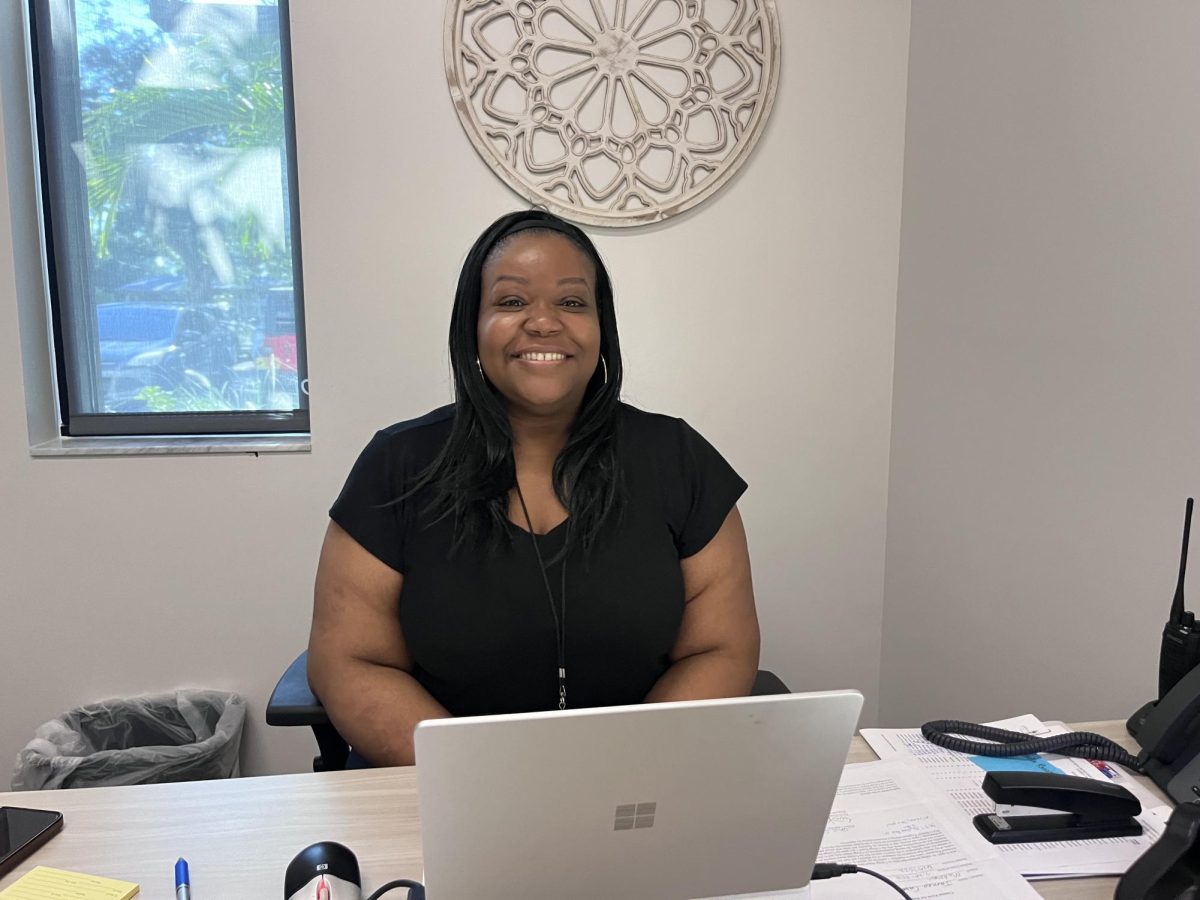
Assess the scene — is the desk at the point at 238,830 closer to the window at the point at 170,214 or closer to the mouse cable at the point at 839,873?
the mouse cable at the point at 839,873

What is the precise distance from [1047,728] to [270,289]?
6.47 feet

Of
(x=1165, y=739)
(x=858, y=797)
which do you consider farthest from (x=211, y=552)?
(x=1165, y=739)

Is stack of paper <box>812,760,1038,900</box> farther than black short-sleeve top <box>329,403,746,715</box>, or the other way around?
black short-sleeve top <box>329,403,746,715</box>

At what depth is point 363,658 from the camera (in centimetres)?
132

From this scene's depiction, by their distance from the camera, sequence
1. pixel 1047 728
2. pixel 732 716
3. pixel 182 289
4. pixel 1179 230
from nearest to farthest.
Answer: pixel 732 716, pixel 1047 728, pixel 1179 230, pixel 182 289

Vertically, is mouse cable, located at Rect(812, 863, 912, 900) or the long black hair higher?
the long black hair

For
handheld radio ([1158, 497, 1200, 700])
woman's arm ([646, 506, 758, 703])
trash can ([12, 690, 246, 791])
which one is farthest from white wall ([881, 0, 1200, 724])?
trash can ([12, 690, 246, 791])

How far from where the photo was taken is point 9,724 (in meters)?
2.10

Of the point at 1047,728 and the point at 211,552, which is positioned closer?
the point at 1047,728

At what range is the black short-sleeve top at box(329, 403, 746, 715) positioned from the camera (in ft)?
4.30

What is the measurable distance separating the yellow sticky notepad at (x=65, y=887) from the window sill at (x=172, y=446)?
1.33 metres

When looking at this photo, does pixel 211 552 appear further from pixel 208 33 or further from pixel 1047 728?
pixel 1047 728

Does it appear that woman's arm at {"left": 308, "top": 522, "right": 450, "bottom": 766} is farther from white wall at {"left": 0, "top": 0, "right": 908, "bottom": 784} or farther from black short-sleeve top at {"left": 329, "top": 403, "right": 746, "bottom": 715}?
white wall at {"left": 0, "top": 0, "right": 908, "bottom": 784}

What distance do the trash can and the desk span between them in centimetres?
93
